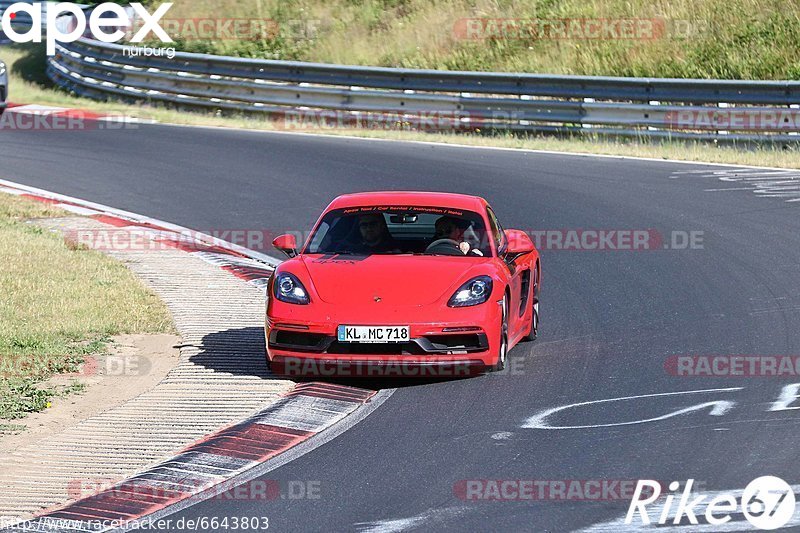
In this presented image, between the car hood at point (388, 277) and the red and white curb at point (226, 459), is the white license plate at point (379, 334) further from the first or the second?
the red and white curb at point (226, 459)

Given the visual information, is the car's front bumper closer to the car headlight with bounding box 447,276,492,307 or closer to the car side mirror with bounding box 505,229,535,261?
the car headlight with bounding box 447,276,492,307

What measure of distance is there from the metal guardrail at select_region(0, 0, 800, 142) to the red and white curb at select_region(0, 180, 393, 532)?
535 inches

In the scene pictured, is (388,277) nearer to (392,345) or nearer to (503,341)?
(392,345)

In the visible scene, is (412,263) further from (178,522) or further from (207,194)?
(207,194)

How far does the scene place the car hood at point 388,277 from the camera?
8.94 meters

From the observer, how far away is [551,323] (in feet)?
35.7

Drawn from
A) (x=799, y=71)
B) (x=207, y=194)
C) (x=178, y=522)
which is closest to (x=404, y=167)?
(x=207, y=194)

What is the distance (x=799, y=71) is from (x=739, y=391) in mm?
17467

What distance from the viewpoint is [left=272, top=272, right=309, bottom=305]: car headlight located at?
29.8 feet

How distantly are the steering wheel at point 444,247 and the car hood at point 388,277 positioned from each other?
21 centimetres

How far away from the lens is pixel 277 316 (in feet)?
29.6
